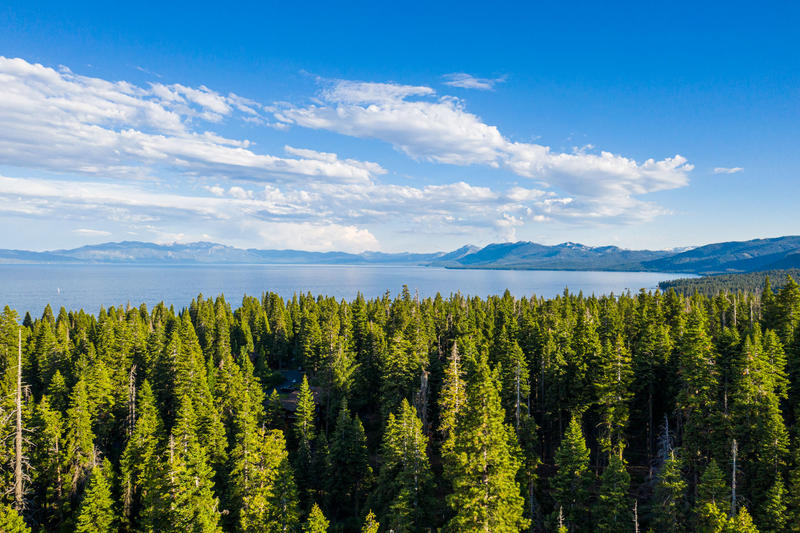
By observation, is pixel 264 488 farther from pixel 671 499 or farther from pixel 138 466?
pixel 671 499

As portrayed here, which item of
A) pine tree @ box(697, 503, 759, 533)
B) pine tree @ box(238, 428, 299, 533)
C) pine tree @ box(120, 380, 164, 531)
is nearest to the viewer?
pine tree @ box(697, 503, 759, 533)

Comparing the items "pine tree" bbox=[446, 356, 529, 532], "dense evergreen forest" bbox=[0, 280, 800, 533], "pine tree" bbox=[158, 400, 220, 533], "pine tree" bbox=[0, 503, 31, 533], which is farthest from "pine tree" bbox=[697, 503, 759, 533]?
"pine tree" bbox=[0, 503, 31, 533]

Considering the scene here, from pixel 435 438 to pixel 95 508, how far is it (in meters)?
32.6

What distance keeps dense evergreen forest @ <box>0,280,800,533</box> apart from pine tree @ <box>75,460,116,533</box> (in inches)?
4.5

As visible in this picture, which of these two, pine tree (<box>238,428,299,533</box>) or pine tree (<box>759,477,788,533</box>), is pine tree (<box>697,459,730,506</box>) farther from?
pine tree (<box>238,428,299,533</box>)

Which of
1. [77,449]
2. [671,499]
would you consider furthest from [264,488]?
[671,499]

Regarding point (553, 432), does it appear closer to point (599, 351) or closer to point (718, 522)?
point (599, 351)

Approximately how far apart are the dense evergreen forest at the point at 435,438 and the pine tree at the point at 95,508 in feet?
0.37

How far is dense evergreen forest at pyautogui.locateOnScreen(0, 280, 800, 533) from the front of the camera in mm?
29812

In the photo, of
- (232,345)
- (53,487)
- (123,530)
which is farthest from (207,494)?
(232,345)

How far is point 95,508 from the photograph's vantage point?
34.3m

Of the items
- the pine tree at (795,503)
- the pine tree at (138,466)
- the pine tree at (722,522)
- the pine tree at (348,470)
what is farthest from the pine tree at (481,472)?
the pine tree at (138,466)

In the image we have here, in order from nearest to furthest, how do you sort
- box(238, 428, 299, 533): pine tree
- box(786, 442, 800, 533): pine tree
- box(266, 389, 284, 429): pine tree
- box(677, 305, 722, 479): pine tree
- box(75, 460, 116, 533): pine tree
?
box(786, 442, 800, 533): pine tree < box(238, 428, 299, 533): pine tree < box(75, 460, 116, 533): pine tree < box(677, 305, 722, 479): pine tree < box(266, 389, 284, 429): pine tree

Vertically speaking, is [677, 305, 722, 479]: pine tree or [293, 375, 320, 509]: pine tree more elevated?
[677, 305, 722, 479]: pine tree
